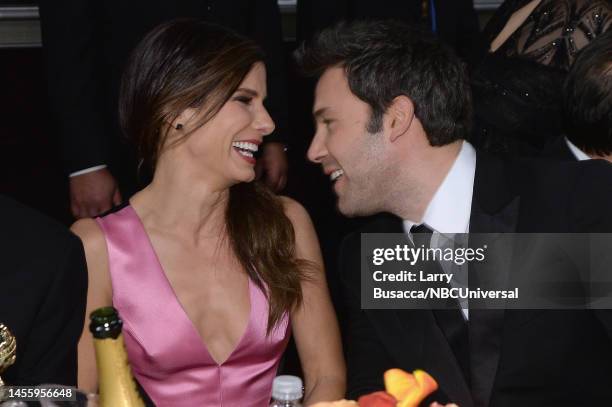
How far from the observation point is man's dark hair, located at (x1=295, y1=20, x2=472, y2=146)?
7.96 feet

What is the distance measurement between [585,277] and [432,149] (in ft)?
1.69

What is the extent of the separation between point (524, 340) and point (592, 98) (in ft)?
2.38

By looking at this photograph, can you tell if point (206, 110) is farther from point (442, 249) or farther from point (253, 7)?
point (253, 7)

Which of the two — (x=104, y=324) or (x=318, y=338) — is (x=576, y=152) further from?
(x=104, y=324)

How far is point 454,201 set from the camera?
2338 millimetres

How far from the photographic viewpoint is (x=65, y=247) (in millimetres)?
1640

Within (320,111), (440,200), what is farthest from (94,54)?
(440,200)

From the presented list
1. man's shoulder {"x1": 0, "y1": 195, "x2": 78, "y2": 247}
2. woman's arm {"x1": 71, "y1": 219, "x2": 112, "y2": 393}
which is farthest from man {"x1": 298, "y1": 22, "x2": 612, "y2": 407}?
man's shoulder {"x1": 0, "y1": 195, "x2": 78, "y2": 247}

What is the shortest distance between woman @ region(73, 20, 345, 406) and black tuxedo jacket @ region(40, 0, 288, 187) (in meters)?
0.60

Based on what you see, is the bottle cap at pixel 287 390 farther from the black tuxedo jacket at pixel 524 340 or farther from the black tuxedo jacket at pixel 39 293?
the black tuxedo jacket at pixel 524 340

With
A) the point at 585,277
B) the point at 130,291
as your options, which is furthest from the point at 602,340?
the point at 130,291

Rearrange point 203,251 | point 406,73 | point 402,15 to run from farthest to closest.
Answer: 1. point 402,15
2. point 203,251
3. point 406,73

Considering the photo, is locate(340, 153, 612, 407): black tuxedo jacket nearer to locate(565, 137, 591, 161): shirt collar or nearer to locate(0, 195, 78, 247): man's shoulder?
locate(565, 137, 591, 161): shirt collar

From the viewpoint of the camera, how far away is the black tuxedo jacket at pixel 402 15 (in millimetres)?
3334
